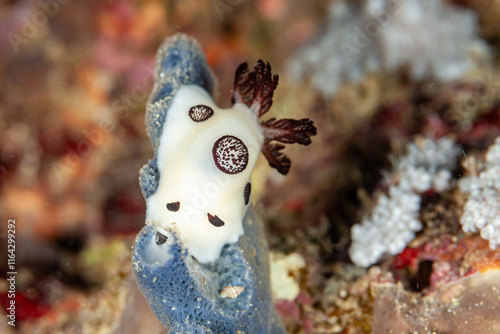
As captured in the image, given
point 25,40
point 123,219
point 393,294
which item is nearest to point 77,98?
point 25,40

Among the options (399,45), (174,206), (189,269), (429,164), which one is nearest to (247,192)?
(174,206)

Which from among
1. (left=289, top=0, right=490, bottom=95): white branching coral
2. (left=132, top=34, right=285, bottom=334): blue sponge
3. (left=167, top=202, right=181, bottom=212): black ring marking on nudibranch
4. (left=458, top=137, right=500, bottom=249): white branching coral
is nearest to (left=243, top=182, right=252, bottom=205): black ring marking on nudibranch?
(left=132, top=34, right=285, bottom=334): blue sponge

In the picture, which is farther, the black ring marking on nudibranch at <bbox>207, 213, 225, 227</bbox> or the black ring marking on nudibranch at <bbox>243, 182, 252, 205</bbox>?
the black ring marking on nudibranch at <bbox>243, 182, 252, 205</bbox>

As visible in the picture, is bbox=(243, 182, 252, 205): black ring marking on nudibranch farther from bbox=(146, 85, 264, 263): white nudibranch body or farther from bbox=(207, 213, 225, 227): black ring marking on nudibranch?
bbox=(207, 213, 225, 227): black ring marking on nudibranch

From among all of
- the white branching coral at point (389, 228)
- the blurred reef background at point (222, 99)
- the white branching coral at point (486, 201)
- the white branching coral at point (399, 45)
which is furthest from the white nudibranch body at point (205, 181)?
the white branching coral at point (399, 45)

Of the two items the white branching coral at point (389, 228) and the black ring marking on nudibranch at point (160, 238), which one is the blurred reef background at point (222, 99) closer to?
the white branching coral at point (389, 228)

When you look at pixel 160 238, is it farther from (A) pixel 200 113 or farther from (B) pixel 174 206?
(A) pixel 200 113
